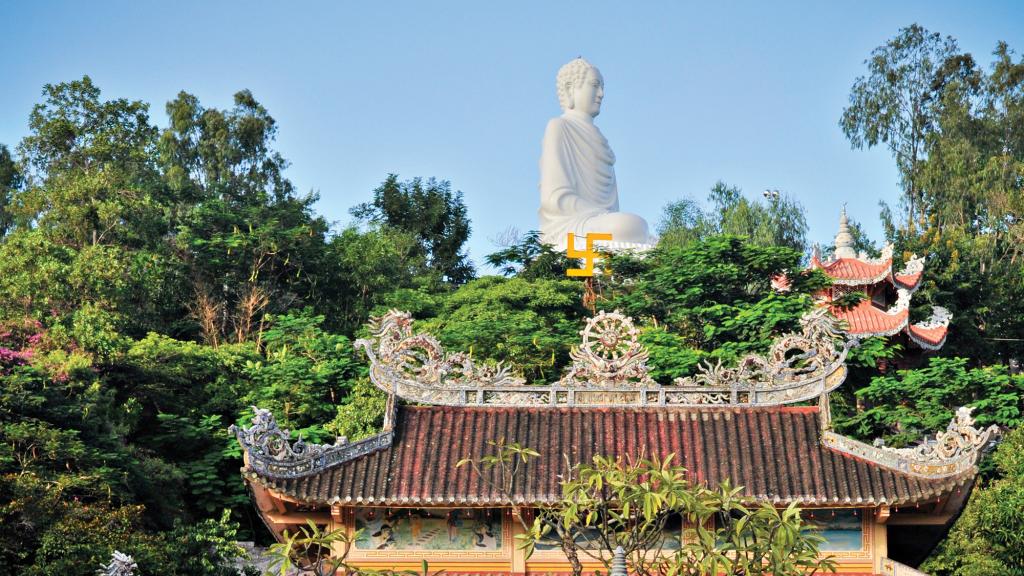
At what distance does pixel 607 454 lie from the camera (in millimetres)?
14125

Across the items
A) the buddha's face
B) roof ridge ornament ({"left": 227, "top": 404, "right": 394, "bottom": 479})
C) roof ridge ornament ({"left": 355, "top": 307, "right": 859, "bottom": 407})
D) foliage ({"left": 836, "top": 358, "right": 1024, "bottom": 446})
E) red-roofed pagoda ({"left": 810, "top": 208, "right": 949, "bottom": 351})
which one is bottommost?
roof ridge ornament ({"left": 227, "top": 404, "right": 394, "bottom": 479})

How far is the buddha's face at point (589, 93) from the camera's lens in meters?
38.2

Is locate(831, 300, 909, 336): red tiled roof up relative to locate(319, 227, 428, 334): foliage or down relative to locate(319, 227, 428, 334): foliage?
down

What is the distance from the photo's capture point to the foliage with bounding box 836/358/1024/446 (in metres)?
20.7

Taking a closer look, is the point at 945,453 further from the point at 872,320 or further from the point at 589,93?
the point at 589,93

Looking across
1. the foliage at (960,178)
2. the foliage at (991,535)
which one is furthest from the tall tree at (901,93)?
the foliage at (991,535)

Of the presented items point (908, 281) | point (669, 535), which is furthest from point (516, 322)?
point (669, 535)

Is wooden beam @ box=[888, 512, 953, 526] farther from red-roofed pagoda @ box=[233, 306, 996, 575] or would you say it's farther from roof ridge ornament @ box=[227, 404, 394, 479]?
roof ridge ornament @ box=[227, 404, 394, 479]

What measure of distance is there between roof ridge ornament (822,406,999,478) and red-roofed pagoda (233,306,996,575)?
14 millimetres

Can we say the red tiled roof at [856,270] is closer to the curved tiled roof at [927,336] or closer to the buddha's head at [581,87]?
the curved tiled roof at [927,336]

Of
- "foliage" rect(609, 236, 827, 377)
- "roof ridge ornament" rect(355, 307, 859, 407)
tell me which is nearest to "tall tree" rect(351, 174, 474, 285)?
"foliage" rect(609, 236, 827, 377)

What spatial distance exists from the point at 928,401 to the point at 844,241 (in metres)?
8.97

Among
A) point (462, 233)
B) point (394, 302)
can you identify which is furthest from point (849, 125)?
point (394, 302)

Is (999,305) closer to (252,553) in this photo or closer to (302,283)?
(302,283)
